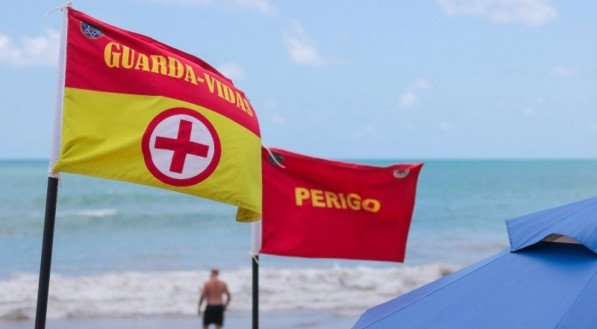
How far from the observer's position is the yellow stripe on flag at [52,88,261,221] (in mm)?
5492

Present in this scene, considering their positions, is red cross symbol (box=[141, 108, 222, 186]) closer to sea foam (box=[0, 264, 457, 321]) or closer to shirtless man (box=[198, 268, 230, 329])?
shirtless man (box=[198, 268, 230, 329])

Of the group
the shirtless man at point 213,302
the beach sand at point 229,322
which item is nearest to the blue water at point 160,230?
the beach sand at point 229,322

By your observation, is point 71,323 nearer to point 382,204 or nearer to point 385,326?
point 382,204

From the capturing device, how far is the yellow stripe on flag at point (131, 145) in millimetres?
5492

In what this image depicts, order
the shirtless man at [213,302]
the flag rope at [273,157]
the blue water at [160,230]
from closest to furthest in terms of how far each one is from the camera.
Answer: the flag rope at [273,157]
the shirtless man at [213,302]
the blue water at [160,230]

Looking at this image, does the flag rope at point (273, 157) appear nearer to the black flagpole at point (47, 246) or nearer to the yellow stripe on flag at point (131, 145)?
the yellow stripe on flag at point (131, 145)

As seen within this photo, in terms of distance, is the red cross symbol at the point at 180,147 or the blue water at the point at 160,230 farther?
the blue water at the point at 160,230

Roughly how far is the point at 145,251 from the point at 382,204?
24.4 m

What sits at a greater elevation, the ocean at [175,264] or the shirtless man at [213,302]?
the ocean at [175,264]

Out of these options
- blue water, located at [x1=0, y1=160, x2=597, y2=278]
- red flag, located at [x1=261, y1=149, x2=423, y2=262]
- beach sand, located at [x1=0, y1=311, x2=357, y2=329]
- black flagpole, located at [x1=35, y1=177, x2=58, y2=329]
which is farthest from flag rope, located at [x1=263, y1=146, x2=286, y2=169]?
blue water, located at [x1=0, y1=160, x2=597, y2=278]

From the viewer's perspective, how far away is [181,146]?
584cm

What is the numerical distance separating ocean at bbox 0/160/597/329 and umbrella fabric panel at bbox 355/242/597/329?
11.5 meters

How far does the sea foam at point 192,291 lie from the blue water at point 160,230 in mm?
1543

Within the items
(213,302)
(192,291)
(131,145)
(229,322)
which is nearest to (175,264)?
(192,291)
